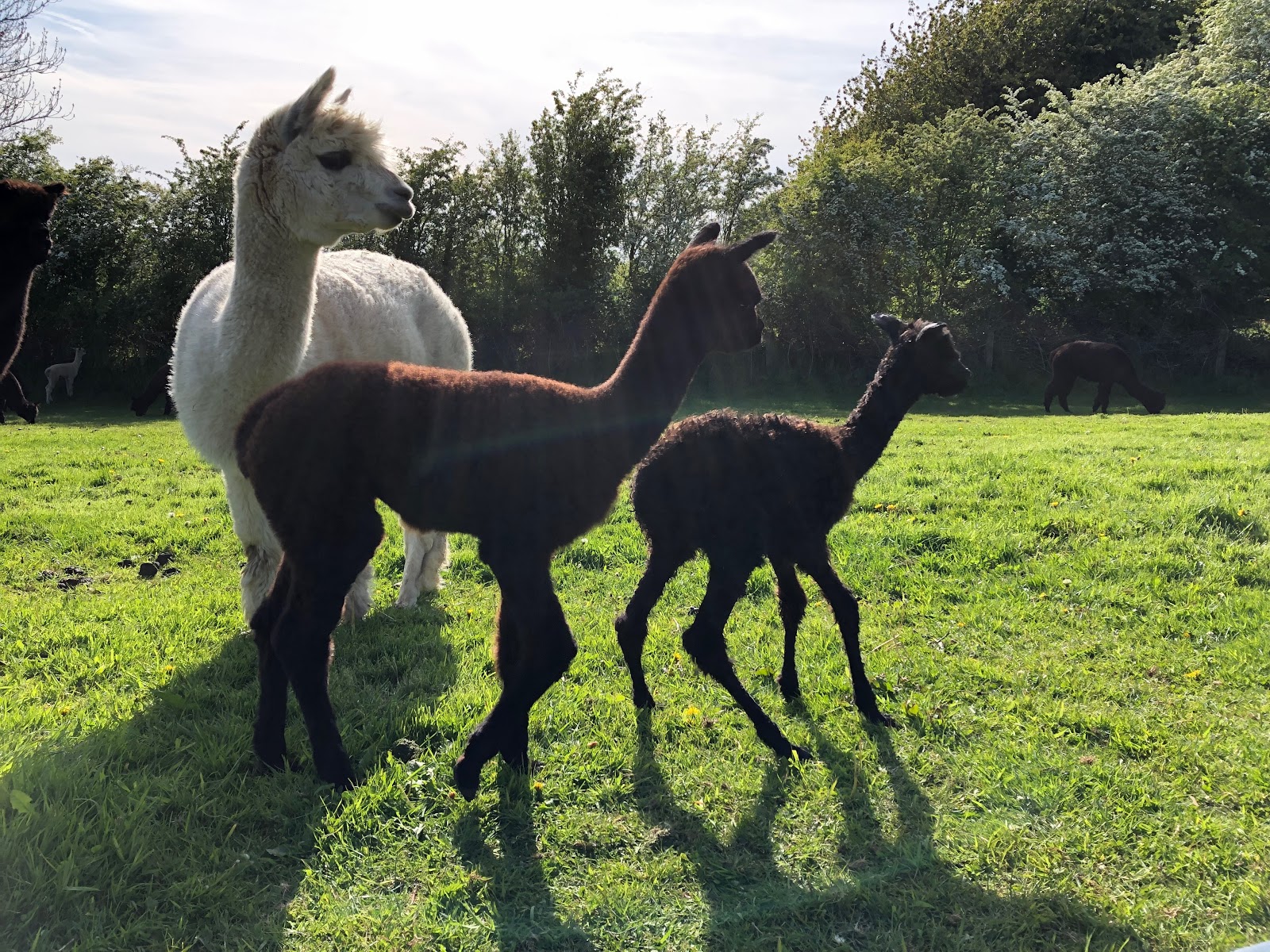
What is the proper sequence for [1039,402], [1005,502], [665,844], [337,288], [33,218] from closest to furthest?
[665,844] → [33,218] → [337,288] → [1005,502] → [1039,402]

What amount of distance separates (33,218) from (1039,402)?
774 inches

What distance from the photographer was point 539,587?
2.93 metres

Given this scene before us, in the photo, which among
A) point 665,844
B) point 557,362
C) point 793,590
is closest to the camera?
point 665,844

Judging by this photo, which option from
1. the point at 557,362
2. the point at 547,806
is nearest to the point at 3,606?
the point at 547,806

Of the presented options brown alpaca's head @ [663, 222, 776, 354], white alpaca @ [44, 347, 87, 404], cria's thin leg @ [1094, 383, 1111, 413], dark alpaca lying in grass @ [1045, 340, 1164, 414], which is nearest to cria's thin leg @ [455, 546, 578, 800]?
brown alpaca's head @ [663, 222, 776, 354]

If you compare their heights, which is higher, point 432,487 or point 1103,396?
point 1103,396

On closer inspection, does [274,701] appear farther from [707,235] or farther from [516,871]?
[707,235]

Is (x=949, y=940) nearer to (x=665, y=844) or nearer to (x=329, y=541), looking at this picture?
(x=665, y=844)

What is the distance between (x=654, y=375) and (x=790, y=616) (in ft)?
4.65

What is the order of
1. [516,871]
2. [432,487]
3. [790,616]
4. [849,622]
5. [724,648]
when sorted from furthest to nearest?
[790,616]
[849,622]
[724,648]
[432,487]
[516,871]

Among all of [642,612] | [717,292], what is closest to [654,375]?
[717,292]

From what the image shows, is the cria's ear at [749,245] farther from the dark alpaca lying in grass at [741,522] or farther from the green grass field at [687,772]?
the green grass field at [687,772]

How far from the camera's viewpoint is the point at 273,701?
10.4ft

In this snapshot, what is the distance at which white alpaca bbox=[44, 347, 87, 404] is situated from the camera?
60.5 ft
